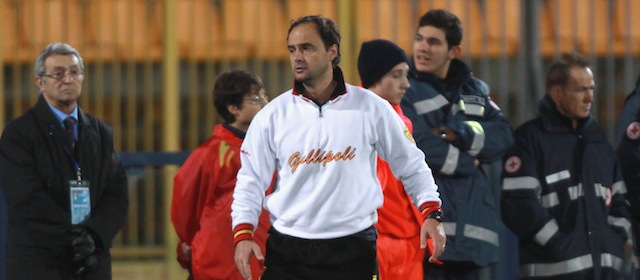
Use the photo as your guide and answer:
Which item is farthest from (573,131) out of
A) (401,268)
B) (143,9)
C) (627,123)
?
(143,9)

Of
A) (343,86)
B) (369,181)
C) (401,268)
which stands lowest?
(401,268)

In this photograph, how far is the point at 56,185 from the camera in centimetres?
564

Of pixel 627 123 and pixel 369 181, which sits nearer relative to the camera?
pixel 369 181

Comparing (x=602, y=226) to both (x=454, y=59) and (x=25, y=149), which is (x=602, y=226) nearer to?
(x=454, y=59)

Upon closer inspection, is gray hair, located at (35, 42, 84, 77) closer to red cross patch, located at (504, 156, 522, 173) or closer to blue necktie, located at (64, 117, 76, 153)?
blue necktie, located at (64, 117, 76, 153)

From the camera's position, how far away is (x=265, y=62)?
8.41m

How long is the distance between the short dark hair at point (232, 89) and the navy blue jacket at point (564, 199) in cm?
121

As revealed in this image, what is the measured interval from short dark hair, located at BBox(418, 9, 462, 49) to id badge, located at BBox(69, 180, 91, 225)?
66.1 inches

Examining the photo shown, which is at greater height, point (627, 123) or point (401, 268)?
point (627, 123)

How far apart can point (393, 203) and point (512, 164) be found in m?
0.90

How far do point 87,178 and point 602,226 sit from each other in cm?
227

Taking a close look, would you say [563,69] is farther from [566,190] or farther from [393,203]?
[393,203]

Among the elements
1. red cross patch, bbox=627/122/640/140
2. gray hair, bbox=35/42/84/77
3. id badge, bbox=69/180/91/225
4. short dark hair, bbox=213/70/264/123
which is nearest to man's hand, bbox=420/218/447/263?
short dark hair, bbox=213/70/264/123

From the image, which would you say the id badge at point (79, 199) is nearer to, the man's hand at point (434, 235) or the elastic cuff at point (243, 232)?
the elastic cuff at point (243, 232)
